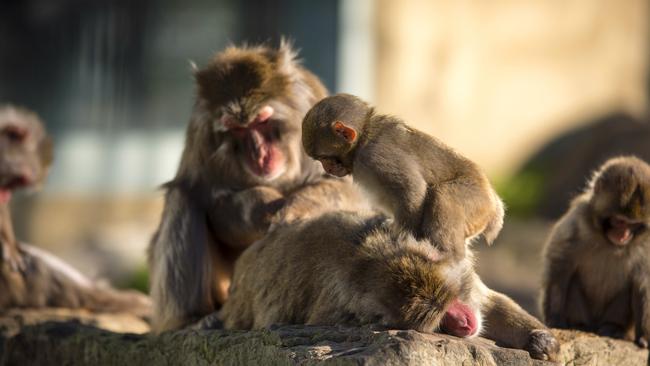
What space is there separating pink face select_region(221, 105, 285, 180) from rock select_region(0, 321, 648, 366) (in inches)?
38.2

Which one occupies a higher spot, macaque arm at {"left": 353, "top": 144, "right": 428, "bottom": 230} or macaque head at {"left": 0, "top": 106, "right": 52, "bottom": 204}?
macaque arm at {"left": 353, "top": 144, "right": 428, "bottom": 230}

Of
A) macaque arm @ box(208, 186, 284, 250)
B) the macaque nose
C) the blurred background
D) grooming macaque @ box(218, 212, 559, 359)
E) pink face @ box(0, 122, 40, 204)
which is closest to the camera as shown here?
grooming macaque @ box(218, 212, 559, 359)

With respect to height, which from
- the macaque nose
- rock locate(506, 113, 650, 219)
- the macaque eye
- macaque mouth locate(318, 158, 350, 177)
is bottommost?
rock locate(506, 113, 650, 219)

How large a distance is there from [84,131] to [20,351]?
9.18 m

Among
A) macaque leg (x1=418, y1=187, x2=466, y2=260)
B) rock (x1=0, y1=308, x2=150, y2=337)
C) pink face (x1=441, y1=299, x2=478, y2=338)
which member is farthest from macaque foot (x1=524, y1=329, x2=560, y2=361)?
rock (x1=0, y1=308, x2=150, y2=337)

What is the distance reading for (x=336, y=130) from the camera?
4.63 m

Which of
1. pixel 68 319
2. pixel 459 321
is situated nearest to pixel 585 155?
pixel 68 319

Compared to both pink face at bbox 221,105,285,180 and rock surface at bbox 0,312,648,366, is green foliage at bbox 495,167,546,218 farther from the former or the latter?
rock surface at bbox 0,312,648,366

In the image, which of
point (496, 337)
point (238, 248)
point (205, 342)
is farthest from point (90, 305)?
point (496, 337)

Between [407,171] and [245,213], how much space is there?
4.10 feet

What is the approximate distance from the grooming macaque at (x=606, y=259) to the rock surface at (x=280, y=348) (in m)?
0.33

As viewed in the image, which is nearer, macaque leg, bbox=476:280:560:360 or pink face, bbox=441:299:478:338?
pink face, bbox=441:299:478:338

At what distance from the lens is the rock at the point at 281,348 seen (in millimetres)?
3951

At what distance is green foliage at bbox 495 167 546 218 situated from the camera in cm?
1439
